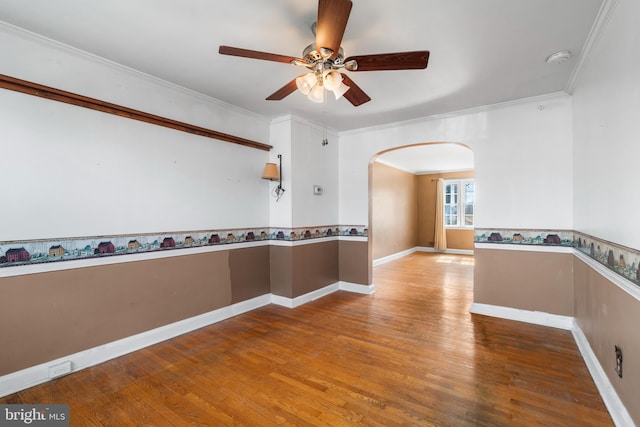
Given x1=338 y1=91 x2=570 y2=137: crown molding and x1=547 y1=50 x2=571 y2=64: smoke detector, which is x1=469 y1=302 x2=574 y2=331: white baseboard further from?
x1=547 y1=50 x2=571 y2=64: smoke detector

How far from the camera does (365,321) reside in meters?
3.31

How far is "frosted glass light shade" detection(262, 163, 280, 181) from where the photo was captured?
3680 millimetres

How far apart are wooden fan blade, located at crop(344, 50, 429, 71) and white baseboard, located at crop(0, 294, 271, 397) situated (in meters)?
2.90

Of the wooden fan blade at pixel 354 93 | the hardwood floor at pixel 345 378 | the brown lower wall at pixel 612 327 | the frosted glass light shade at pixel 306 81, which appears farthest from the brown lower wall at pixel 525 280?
the frosted glass light shade at pixel 306 81

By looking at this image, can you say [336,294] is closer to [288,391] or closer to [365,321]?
[365,321]

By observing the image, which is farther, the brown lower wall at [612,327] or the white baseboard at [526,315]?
the white baseboard at [526,315]

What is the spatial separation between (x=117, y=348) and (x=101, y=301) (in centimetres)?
45

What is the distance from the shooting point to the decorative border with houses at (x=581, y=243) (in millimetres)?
1547

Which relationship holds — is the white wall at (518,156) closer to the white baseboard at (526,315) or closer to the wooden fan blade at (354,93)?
the white baseboard at (526,315)

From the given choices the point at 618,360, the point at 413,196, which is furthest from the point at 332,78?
the point at 413,196

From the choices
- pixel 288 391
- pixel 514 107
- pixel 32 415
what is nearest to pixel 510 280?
pixel 514 107

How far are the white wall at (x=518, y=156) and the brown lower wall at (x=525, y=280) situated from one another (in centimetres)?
36

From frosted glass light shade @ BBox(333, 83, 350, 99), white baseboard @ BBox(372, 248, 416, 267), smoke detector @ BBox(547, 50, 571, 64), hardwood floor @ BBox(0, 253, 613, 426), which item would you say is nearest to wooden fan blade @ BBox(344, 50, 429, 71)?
frosted glass light shade @ BBox(333, 83, 350, 99)

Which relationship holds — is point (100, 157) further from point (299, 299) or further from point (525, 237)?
point (525, 237)
